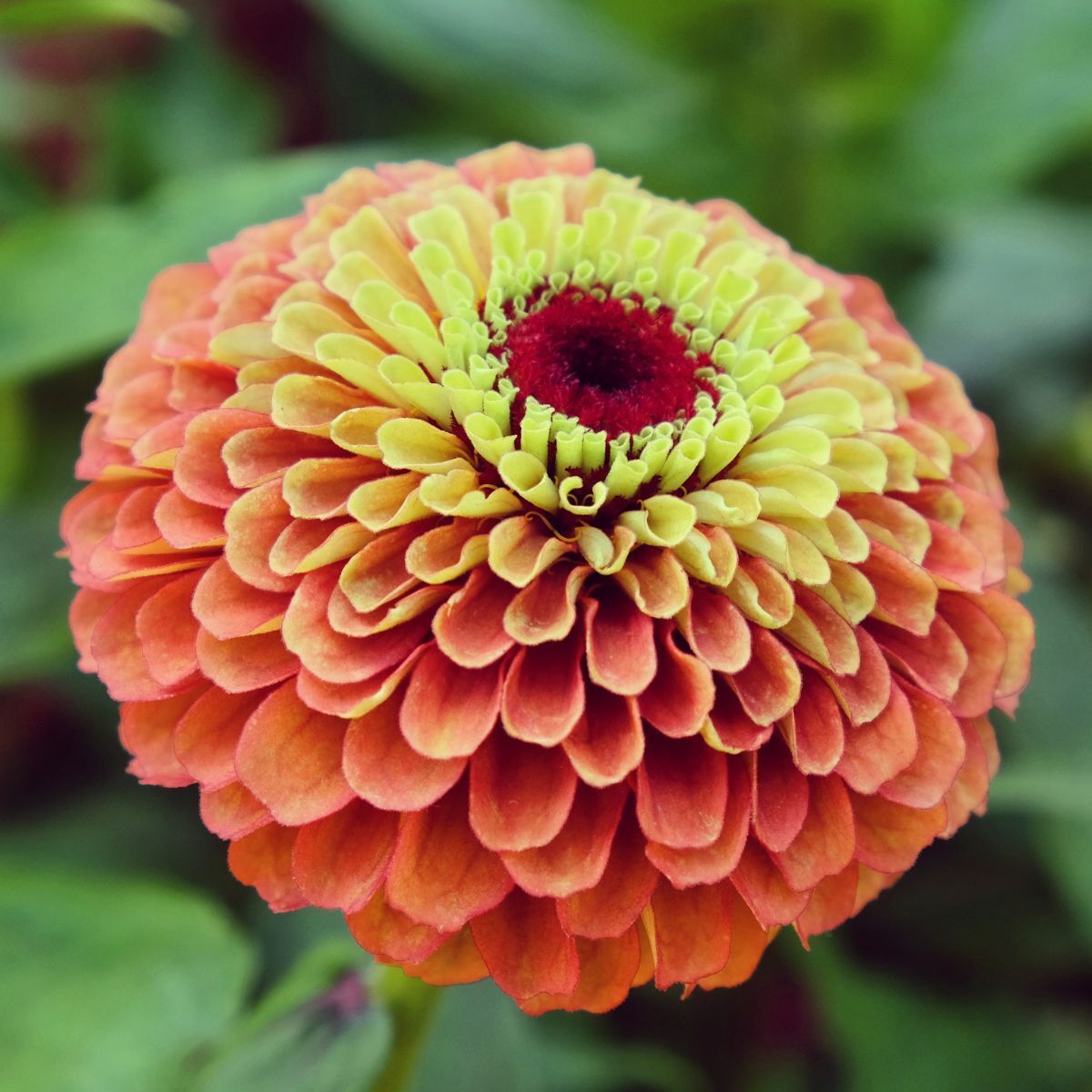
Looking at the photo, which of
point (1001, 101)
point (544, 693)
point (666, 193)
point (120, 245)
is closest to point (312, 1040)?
point (544, 693)

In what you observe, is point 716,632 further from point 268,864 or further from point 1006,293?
point 1006,293

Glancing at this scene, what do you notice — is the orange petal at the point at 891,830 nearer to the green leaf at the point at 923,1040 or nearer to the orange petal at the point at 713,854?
the orange petal at the point at 713,854

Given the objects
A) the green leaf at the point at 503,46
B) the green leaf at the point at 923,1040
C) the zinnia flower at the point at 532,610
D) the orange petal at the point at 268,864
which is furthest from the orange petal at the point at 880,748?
the green leaf at the point at 503,46

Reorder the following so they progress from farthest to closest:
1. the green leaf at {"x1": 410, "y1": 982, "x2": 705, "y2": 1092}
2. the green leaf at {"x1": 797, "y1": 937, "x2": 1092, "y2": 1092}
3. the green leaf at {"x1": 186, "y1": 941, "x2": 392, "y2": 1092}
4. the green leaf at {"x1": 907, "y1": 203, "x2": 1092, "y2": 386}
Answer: the green leaf at {"x1": 907, "y1": 203, "x2": 1092, "y2": 386}, the green leaf at {"x1": 797, "y1": 937, "x2": 1092, "y2": 1092}, the green leaf at {"x1": 410, "y1": 982, "x2": 705, "y2": 1092}, the green leaf at {"x1": 186, "y1": 941, "x2": 392, "y2": 1092}

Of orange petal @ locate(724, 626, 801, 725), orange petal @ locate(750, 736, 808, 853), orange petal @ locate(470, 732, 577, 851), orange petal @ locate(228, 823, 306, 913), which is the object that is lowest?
orange petal @ locate(228, 823, 306, 913)

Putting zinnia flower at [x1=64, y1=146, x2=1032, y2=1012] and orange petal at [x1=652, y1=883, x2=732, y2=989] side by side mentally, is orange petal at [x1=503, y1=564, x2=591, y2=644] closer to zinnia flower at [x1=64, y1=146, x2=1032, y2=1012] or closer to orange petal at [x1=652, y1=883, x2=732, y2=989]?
zinnia flower at [x1=64, y1=146, x2=1032, y2=1012]

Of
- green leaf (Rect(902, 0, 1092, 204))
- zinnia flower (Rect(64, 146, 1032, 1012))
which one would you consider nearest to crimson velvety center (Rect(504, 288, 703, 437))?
zinnia flower (Rect(64, 146, 1032, 1012))

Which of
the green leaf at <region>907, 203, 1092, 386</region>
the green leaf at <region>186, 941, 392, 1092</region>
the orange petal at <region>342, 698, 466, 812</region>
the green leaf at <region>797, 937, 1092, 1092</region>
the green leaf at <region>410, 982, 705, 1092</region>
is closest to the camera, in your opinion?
the orange petal at <region>342, 698, 466, 812</region>
